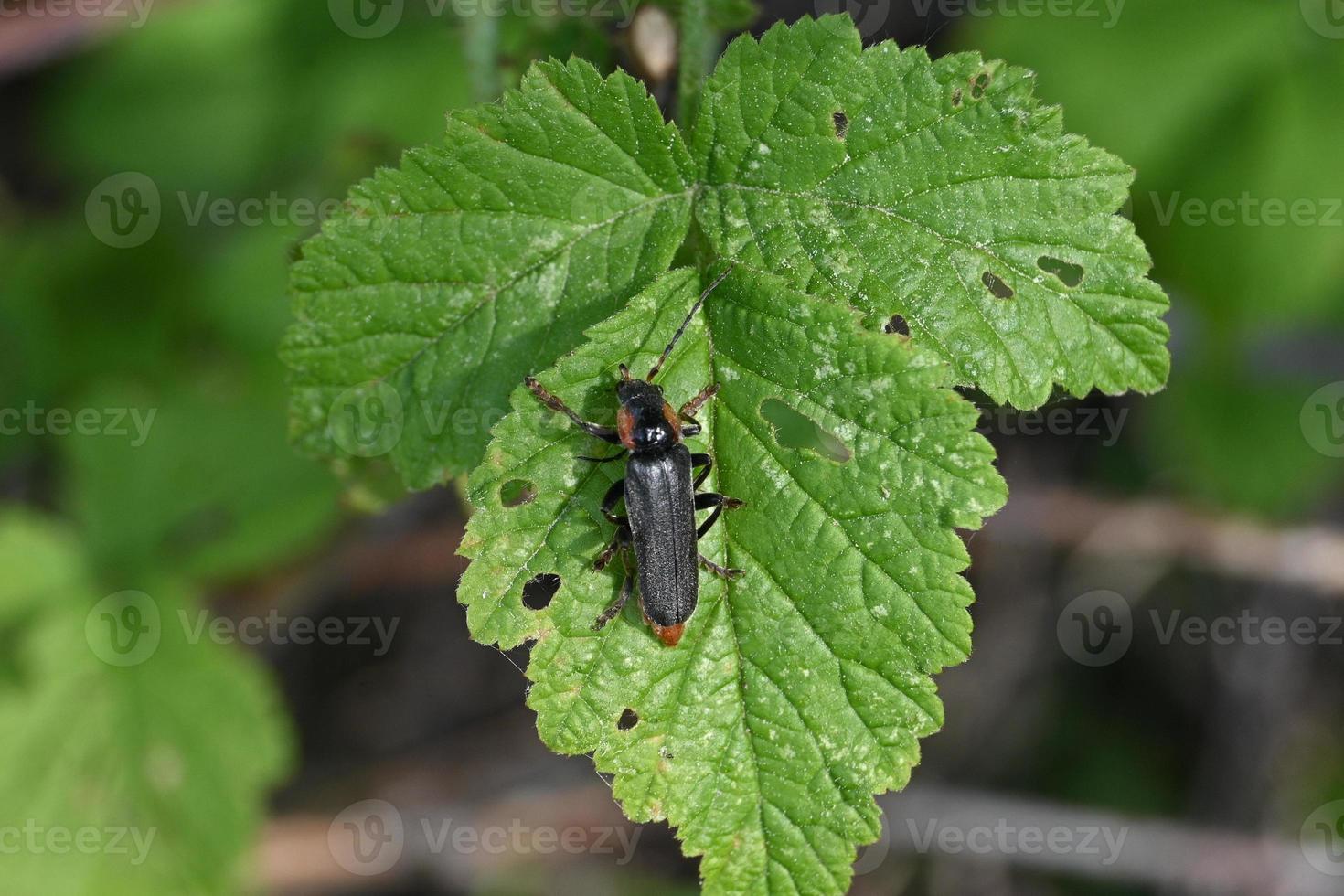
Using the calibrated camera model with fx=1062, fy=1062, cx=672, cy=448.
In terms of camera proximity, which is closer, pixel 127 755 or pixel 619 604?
pixel 619 604

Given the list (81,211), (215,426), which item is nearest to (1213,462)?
(215,426)

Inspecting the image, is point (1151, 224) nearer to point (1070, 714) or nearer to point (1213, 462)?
point (1213, 462)

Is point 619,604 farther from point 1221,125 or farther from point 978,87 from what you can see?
point 1221,125

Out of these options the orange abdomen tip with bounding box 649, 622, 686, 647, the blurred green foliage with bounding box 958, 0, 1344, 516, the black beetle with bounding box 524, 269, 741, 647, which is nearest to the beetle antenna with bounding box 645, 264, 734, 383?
the black beetle with bounding box 524, 269, 741, 647

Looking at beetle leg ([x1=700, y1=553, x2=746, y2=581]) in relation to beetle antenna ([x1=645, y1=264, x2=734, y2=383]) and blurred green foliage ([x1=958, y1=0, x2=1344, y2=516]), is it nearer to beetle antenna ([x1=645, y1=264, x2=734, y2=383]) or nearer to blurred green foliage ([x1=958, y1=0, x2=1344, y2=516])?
beetle antenna ([x1=645, y1=264, x2=734, y2=383])

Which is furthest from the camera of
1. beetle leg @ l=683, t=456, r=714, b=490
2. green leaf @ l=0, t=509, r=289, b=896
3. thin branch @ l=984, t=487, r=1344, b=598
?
thin branch @ l=984, t=487, r=1344, b=598

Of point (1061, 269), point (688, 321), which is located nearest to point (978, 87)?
point (688, 321)

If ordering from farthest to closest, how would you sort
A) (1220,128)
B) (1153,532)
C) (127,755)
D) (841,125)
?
(1153,532) < (1220,128) < (127,755) < (841,125)
